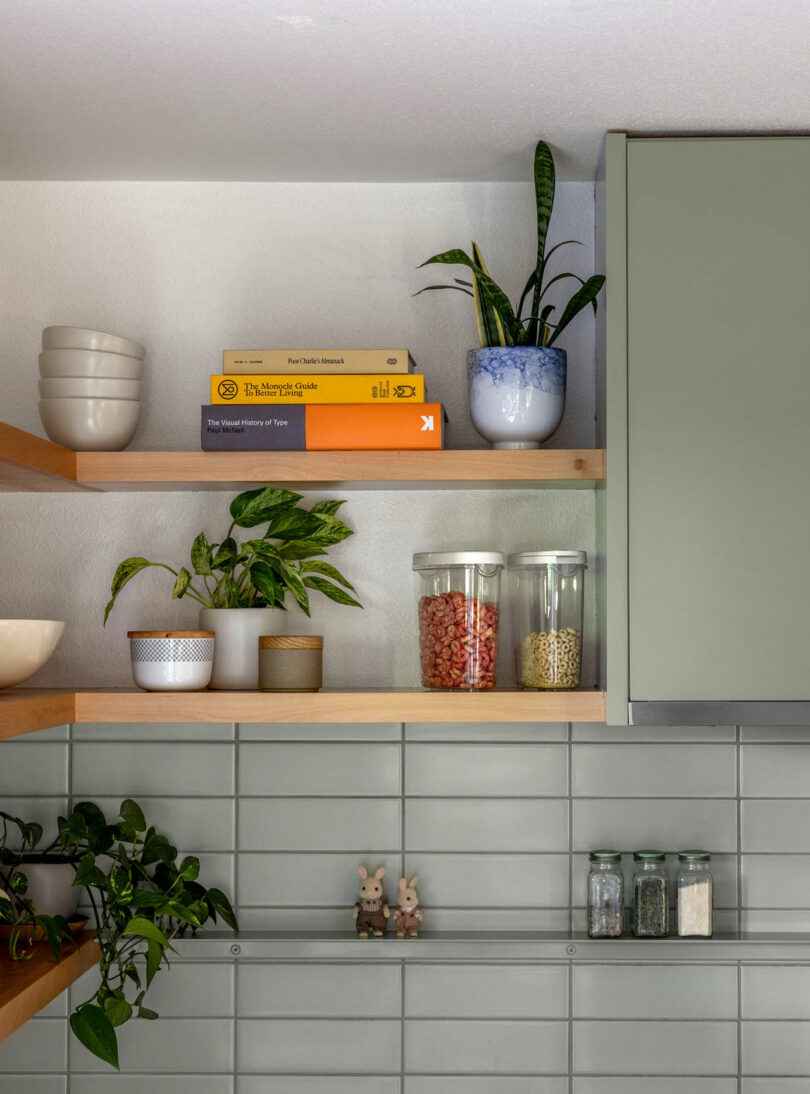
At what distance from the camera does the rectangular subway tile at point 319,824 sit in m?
1.94

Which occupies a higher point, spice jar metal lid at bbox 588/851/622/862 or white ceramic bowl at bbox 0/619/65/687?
white ceramic bowl at bbox 0/619/65/687

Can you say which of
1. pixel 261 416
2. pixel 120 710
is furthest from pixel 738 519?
pixel 120 710

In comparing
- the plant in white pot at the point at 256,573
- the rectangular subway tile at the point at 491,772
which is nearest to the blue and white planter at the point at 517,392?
the plant in white pot at the point at 256,573

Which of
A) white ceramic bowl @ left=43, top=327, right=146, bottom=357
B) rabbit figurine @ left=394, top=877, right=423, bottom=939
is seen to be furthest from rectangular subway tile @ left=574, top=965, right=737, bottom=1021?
white ceramic bowl @ left=43, top=327, right=146, bottom=357

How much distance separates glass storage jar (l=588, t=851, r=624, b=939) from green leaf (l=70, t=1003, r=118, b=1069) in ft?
2.63

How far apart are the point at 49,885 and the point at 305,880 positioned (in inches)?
17.1

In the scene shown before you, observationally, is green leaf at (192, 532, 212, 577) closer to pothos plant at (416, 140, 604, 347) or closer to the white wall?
the white wall

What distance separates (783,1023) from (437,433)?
1.18 metres

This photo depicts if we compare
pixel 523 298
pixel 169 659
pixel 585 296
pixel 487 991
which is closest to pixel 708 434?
pixel 585 296

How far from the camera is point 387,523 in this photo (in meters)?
1.97

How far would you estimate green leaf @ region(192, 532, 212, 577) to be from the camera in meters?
1.85

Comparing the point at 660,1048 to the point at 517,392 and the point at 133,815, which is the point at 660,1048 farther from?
the point at 517,392

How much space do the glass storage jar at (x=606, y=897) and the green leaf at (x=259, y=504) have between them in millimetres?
801

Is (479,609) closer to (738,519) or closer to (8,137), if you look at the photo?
(738,519)
